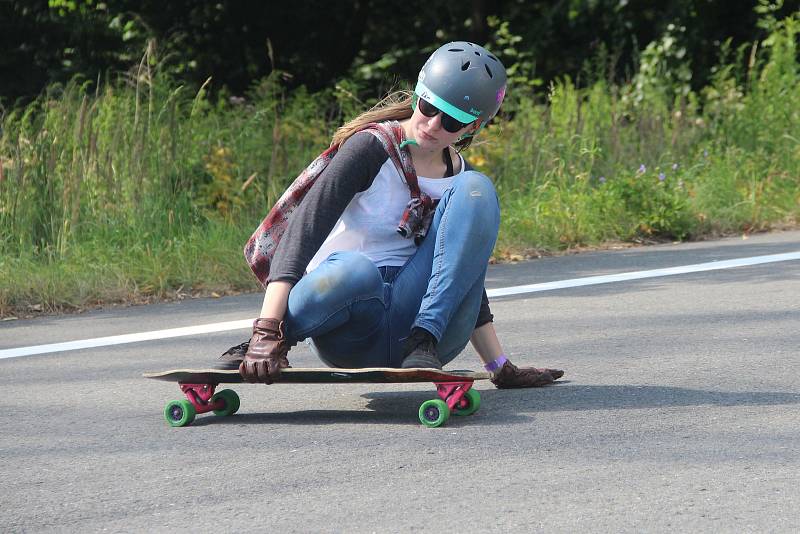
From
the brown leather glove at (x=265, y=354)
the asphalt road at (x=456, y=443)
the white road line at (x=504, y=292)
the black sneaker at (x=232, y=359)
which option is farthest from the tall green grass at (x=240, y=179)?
the brown leather glove at (x=265, y=354)

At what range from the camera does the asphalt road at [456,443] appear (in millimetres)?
3266

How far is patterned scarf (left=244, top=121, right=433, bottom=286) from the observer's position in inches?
169

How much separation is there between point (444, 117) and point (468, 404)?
935mm

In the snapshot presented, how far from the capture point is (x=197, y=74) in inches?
621

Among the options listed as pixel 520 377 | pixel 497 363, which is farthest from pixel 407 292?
pixel 520 377

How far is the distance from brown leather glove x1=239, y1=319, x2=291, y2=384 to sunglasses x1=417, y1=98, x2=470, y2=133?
2.73ft

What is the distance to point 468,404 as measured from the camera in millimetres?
4289

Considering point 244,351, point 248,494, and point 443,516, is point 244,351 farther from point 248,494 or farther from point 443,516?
point 443,516

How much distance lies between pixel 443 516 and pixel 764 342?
8.84 ft

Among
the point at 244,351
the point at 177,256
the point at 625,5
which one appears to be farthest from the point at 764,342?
the point at 625,5

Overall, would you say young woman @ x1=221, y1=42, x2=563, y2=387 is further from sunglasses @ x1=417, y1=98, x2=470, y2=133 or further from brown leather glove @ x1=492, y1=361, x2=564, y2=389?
brown leather glove @ x1=492, y1=361, x2=564, y2=389

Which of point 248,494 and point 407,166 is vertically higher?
point 407,166

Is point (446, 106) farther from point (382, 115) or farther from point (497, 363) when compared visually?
point (497, 363)

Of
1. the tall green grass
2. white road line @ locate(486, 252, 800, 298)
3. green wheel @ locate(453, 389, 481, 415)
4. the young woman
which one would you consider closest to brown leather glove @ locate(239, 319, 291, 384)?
the young woman
